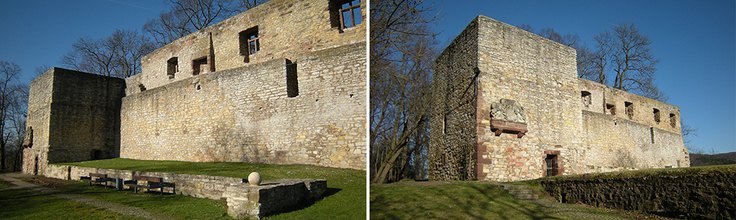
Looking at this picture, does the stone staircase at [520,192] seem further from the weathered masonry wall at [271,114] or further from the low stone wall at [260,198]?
the low stone wall at [260,198]

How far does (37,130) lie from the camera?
19297mm

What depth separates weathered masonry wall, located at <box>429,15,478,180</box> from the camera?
1150 cm

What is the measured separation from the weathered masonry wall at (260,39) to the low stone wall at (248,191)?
601 cm

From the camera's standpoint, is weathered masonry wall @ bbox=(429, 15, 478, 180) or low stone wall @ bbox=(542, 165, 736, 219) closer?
low stone wall @ bbox=(542, 165, 736, 219)

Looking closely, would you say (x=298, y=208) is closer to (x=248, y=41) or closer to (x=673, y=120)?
(x=248, y=41)

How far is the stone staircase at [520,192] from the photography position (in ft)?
27.1

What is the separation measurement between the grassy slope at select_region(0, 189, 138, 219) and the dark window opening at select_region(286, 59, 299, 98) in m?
5.74

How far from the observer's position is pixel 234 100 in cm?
1274

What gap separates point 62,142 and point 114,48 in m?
11.4

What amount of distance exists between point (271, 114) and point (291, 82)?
1218mm

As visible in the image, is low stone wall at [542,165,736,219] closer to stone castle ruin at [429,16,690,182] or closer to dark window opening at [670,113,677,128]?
stone castle ruin at [429,16,690,182]

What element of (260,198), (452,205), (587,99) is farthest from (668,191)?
(587,99)

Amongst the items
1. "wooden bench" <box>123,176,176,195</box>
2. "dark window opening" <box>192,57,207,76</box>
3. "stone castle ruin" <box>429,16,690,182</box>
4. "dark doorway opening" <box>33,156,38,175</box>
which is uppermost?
"dark window opening" <box>192,57,207,76</box>

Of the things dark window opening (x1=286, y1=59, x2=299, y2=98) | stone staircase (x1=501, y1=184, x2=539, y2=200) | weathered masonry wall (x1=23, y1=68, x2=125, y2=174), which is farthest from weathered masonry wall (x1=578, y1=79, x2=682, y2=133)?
weathered masonry wall (x1=23, y1=68, x2=125, y2=174)
